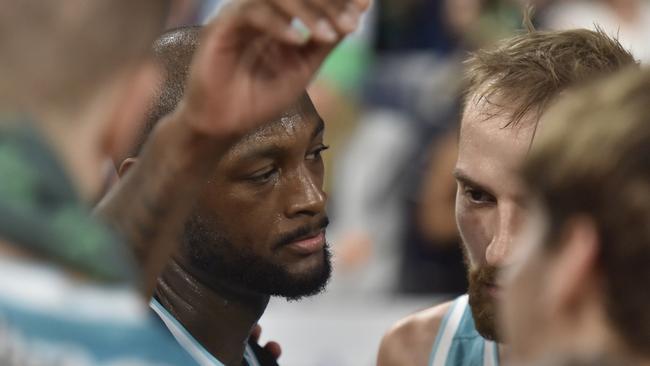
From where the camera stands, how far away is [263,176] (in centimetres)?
266

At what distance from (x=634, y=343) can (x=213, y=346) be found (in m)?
1.51

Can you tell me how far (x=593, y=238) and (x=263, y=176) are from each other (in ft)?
4.98

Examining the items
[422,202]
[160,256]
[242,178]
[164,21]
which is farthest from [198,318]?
[422,202]

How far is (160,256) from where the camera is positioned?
1725mm

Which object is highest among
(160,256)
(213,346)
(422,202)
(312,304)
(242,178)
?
(160,256)

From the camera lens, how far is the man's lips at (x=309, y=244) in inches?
105

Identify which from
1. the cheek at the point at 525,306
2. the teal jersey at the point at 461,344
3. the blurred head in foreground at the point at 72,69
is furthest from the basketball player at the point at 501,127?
the blurred head in foreground at the point at 72,69

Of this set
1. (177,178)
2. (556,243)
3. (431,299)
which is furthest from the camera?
(431,299)

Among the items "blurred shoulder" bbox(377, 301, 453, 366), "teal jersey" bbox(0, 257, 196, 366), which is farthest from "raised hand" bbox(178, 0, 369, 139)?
"blurred shoulder" bbox(377, 301, 453, 366)

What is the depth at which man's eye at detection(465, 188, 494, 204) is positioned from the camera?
8.54ft

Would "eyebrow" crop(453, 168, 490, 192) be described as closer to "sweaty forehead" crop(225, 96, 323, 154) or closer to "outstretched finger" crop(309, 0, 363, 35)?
"sweaty forehead" crop(225, 96, 323, 154)

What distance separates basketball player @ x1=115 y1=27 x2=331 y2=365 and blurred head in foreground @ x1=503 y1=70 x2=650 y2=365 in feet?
4.62

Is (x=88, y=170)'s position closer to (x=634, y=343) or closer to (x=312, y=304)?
(x=634, y=343)


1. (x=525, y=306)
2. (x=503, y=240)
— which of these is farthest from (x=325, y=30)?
(x=503, y=240)
